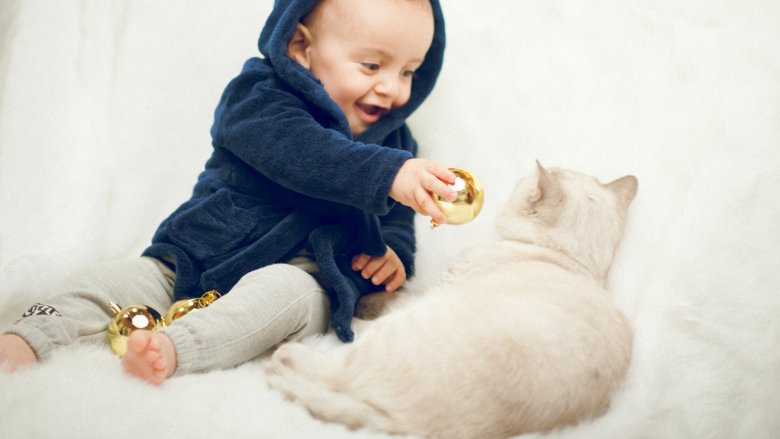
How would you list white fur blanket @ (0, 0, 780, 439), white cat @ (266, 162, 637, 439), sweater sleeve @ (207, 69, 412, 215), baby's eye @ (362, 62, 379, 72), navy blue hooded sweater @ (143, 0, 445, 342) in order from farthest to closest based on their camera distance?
baby's eye @ (362, 62, 379, 72) → navy blue hooded sweater @ (143, 0, 445, 342) → sweater sleeve @ (207, 69, 412, 215) → white fur blanket @ (0, 0, 780, 439) → white cat @ (266, 162, 637, 439)

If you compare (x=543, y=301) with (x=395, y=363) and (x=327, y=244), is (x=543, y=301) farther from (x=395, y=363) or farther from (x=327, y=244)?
(x=327, y=244)

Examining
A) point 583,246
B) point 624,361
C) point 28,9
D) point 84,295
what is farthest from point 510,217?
point 28,9

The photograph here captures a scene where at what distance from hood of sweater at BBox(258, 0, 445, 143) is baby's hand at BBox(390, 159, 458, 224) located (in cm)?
29

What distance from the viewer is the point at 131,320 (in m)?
1.06

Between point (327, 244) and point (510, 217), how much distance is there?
1.29 ft

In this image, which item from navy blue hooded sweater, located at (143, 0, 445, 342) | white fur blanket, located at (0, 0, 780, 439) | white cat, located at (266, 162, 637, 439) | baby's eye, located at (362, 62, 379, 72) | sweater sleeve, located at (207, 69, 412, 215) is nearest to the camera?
white cat, located at (266, 162, 637, 439)

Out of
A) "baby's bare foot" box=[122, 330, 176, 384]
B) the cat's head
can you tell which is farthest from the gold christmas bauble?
the cat's head

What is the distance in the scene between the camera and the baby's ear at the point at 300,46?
4.58 ft

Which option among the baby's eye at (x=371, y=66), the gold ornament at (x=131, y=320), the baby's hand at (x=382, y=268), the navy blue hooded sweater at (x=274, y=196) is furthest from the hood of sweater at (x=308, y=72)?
the gold ornament at (x=131, y=320)

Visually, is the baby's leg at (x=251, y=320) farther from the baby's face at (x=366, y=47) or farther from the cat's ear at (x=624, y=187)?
the cat's ear at (x=624, y=187)

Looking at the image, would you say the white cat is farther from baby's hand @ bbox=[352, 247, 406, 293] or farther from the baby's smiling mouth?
the baby's smiling mouth

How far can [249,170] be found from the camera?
4.42 ft

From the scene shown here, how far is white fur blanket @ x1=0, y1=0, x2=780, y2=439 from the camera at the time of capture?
0.96 meters

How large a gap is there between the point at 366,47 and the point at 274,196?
0.36m
